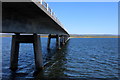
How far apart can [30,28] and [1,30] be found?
4512 millimetres

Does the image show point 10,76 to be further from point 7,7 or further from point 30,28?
point 7,7

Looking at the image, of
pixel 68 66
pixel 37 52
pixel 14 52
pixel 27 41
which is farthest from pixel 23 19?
pixel 68 66

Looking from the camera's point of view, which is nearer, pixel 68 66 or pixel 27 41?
pixel 27 41

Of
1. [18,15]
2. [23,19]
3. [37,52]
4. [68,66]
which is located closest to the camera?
[18,15]

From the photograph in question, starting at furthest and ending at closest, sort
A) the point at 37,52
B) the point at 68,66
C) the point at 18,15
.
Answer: the point at 68,66
the point at 37,52
the point at 18,15

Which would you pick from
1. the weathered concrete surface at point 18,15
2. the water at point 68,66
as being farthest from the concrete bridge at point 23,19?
the water at point 68,66

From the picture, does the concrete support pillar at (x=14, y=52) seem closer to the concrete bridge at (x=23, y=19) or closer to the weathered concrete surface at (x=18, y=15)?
the concrete bridge at (x=23, y=19)

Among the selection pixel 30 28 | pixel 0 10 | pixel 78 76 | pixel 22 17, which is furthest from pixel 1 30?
pixel 78 76

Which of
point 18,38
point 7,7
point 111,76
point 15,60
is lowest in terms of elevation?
point 111,76

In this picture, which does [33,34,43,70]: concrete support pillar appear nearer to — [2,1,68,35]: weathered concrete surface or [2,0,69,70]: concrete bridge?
[2,0,69,70]: concrete bridge

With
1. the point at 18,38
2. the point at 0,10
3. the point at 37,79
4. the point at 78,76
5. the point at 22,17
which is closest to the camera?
the point at 0,10

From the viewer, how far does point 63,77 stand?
13.8m

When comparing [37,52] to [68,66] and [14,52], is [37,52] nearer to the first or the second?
[14,52]

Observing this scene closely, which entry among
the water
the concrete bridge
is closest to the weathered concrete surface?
the concrete bridge
